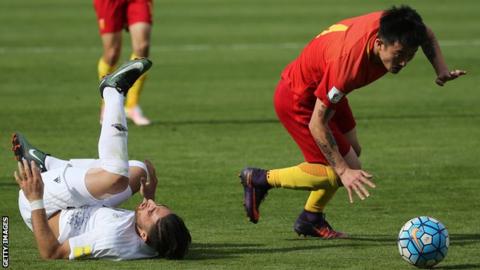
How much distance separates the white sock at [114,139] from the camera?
8680 millimetres

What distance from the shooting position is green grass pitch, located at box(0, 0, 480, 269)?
9.16 metres

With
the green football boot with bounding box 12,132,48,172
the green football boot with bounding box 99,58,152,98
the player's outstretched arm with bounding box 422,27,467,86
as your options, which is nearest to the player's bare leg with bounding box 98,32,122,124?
the green football boot with bounding box 12,132,48,172

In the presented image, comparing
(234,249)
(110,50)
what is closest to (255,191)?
(234,249)

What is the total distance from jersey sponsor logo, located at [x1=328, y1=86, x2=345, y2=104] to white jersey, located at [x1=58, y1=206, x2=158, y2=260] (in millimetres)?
1631

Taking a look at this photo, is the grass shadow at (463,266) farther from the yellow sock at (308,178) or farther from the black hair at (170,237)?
the black hair at (170,237)

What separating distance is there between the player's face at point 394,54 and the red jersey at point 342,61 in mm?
137

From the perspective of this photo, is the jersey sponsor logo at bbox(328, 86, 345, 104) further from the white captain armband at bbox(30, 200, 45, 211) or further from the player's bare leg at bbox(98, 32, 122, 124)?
the player's bare leg at bbox(98, 32, 122, 124)

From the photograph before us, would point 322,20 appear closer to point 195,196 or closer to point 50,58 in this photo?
point 50,58

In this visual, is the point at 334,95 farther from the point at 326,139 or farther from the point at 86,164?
the point at 86,164

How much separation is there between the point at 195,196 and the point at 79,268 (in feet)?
10.2

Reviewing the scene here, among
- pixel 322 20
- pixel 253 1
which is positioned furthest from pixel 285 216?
pixel 253 1

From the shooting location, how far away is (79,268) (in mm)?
8195

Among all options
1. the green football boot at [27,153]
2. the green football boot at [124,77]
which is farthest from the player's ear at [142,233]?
the green football boot at [27,153]

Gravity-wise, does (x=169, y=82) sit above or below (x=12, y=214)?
below
